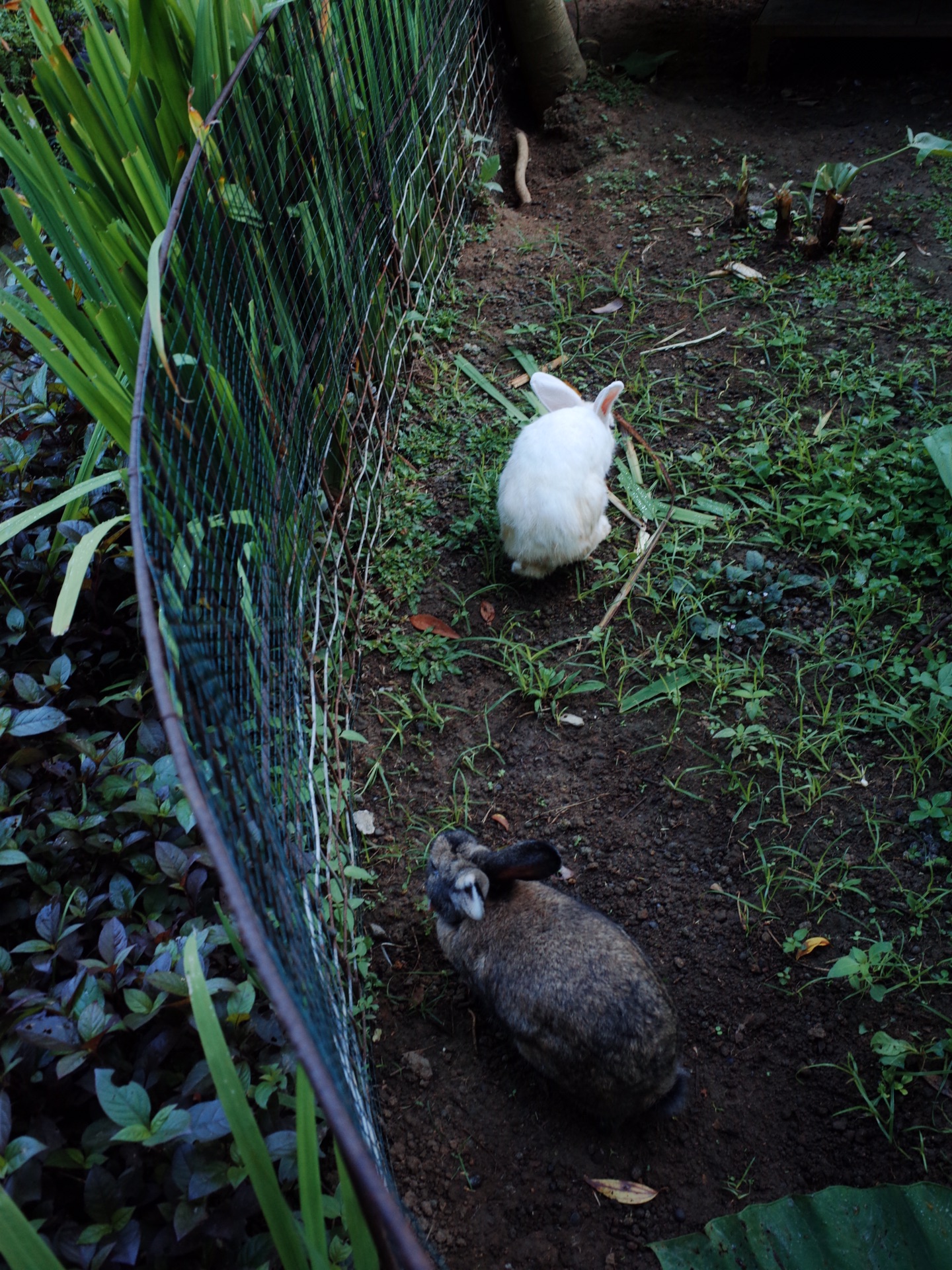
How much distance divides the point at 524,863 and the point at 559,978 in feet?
0.91

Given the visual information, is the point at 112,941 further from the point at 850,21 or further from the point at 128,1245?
the point at 850,21

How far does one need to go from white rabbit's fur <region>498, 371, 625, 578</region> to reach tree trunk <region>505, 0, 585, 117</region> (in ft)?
9.24

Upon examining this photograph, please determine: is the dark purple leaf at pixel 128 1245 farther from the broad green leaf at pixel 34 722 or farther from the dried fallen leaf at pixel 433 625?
the dried fallen leaf at pixel 433 625

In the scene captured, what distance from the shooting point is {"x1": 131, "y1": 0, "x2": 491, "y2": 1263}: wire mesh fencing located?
4.41ft

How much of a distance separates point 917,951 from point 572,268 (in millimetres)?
3273

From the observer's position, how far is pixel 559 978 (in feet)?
6.08

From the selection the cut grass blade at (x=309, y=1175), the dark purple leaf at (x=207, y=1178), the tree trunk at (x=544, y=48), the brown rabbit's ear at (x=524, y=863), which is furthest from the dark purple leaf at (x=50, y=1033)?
the tree trunk at (x=544, y=48)

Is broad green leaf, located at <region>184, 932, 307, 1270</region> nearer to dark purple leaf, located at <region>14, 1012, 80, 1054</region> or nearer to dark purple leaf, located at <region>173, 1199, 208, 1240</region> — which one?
dark purple leaf, located at <region>173, 1199, 208, 1240</region>

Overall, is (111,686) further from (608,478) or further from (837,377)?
(837,377)

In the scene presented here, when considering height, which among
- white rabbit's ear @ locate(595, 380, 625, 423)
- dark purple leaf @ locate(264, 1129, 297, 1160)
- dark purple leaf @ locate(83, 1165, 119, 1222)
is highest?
white rabbit's ear @ locate(595, 380, 625, 423)

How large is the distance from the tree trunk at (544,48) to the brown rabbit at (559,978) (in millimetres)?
4507

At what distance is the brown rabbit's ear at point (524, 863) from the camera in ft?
6.57

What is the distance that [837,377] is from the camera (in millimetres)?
3287

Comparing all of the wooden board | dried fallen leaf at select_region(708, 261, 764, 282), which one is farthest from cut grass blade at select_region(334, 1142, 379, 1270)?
the wooden board
